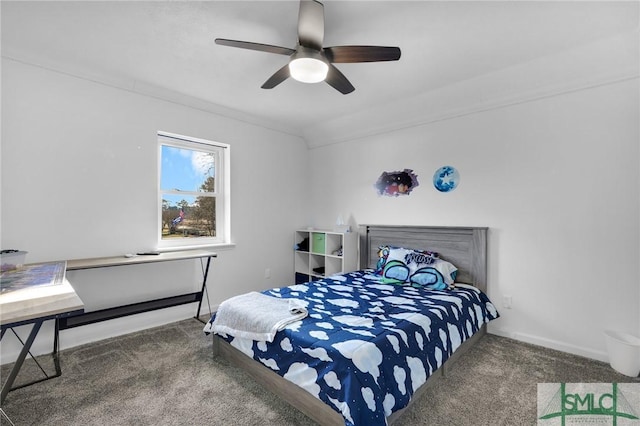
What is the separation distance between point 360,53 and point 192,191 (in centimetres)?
261

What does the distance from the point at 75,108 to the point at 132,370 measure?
2.31 m

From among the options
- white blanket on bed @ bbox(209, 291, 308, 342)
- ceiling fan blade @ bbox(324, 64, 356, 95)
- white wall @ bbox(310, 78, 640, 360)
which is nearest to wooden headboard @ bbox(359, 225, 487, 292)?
white wall @ bbox(310, 78, 640, 360)

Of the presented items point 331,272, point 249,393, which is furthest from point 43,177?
point 331,272

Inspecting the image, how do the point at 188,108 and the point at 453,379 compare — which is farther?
the point at 188,108

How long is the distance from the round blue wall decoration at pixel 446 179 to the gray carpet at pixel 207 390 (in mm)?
Answer: 1591

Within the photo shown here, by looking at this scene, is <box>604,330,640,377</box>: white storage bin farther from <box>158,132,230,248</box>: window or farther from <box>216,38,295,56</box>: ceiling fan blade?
<box>158,132,230,248</box>: window

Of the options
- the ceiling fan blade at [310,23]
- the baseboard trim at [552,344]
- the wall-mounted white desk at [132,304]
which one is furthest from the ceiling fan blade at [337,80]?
the baseboard trim at [552,344]

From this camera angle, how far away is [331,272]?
409 centimetres

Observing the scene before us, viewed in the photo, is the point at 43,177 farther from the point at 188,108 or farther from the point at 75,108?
the point at 188,108

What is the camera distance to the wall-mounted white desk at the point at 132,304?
2.42 metres

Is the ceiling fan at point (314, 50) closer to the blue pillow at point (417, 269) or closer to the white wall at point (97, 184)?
the white wall at point (97, 184)

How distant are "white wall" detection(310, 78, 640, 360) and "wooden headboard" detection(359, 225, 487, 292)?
0.35 ft

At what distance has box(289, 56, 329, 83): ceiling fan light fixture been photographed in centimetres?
191

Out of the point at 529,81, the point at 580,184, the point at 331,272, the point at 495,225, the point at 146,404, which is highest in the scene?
the point at 529,81
